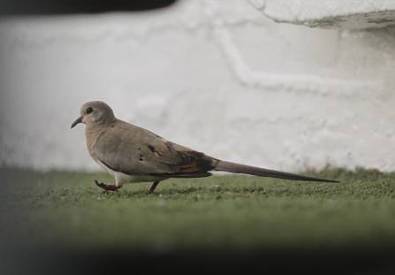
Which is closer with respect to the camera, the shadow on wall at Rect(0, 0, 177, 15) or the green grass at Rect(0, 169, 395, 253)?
the green grass at Rect(0, 169, 395, 253)

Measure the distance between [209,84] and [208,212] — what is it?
0.54 metres

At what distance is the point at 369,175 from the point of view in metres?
1.86

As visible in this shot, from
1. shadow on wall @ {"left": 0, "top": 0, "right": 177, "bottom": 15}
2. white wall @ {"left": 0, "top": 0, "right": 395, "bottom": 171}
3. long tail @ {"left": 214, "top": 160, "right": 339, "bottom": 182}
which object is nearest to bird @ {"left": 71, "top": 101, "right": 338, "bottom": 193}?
long tail @ {"left": 214, "top": 160, "right": 339, "bottom": 182}

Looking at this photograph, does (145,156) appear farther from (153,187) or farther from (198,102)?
(198,102)

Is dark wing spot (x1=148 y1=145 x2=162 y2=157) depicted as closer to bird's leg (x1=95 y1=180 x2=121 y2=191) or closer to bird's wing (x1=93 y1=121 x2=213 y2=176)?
bird's wing (x1=93 y1=121 x2=213 y2=176)

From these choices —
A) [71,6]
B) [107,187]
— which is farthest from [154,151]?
[71,6]

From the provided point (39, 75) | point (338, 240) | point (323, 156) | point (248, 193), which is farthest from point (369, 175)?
point (39, 75)

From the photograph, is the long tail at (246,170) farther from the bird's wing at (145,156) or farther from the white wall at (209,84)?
the white wall at (209,84)

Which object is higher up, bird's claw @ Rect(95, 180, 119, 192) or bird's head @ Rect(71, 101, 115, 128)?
bird's head @ Rect(71, 101, 115, 128)

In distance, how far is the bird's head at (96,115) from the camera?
5.57ft

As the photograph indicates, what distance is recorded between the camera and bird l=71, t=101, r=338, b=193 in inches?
64.1

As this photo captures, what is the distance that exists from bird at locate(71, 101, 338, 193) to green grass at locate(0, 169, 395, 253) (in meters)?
0.05

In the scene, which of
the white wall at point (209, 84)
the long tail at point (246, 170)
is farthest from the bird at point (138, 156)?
A: the white wall at point (209, 84)

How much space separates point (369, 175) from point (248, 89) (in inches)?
14.2
